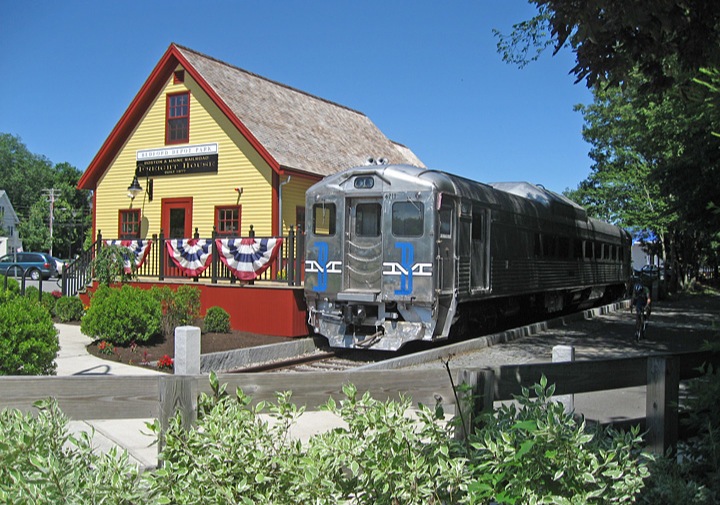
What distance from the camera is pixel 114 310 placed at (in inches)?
507

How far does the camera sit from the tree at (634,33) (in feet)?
20.0

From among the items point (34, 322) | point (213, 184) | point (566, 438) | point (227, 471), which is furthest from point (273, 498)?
point (213, 184)

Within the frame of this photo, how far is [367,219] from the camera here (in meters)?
13.3

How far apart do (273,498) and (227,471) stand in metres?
0.24

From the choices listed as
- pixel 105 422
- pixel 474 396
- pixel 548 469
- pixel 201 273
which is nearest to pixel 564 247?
pixel 201 273

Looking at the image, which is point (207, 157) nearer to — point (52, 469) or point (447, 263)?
point (447, 263)

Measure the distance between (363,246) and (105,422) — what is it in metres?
6.47

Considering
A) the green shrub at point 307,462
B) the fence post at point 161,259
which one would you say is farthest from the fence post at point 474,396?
the fence post at point 161,259

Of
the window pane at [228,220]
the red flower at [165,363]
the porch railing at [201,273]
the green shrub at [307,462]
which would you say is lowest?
the red flower at [165,363]

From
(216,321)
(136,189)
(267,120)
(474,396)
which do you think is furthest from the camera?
(136,189)

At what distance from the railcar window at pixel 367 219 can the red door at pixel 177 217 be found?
913 cm

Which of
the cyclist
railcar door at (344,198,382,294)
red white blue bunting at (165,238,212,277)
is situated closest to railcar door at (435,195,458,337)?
railcar door at (344,198,382,294)

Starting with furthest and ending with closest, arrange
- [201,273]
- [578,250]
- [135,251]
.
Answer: [578,250]
[135,251]
[201,273]

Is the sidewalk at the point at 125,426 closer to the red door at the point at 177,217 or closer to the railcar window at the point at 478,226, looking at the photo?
the railcar window at the point at 478,226
